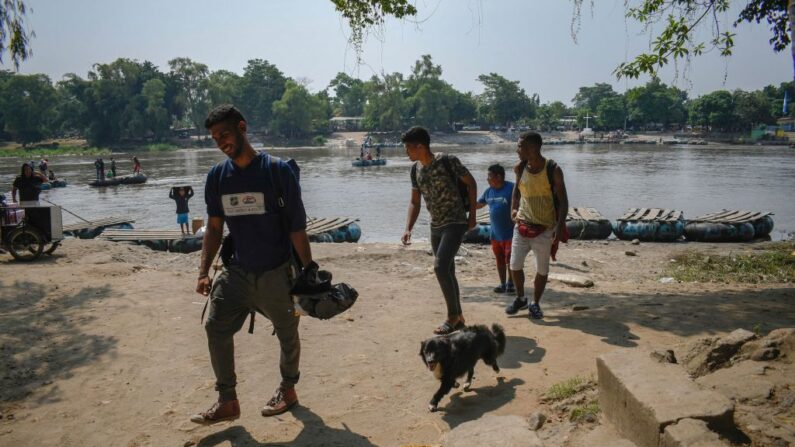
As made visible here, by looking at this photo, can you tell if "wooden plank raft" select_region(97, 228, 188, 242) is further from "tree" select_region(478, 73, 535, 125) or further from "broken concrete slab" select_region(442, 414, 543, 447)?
"tree" select_region(478, 73, 535, 125)

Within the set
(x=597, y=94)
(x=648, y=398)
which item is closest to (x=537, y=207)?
(x=648, y=398)

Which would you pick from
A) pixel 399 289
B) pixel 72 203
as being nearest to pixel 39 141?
pixel 72 203

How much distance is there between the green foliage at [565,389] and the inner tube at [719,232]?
41.7ft

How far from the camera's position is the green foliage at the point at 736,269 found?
8.46 metres

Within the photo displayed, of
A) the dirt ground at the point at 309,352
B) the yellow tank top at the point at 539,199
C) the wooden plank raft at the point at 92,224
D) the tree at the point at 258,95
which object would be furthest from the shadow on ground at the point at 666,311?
the tree at the point at 258,95

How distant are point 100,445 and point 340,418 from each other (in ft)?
4.93

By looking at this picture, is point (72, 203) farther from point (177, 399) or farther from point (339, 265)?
point (177, 399)

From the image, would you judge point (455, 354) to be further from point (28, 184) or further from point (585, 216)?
point (585, 216)

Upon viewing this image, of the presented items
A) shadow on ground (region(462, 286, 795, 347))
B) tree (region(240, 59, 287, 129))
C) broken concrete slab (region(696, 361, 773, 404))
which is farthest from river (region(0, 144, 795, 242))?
tree (region(240, 59, 287, 129))

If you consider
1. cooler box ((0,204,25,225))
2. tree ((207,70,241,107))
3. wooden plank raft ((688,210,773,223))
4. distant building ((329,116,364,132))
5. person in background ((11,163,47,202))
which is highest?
Result: tree ((207,70,241,107))

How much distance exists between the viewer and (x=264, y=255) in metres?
3.45

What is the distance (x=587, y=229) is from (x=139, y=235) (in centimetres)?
1157

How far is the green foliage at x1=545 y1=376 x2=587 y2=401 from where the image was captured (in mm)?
3707

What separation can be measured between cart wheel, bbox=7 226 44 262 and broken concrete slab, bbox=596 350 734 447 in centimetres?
1014
